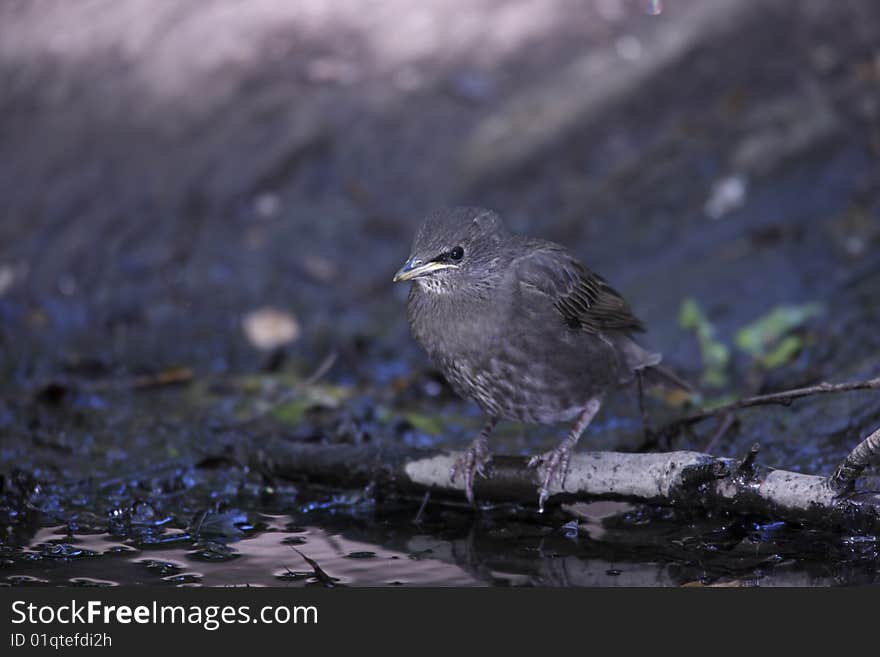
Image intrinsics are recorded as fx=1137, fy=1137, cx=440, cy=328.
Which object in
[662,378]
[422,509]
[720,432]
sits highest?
[662,378]

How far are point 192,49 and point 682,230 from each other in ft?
14.7

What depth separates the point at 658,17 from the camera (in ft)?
30.8

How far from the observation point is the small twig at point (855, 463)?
423cm

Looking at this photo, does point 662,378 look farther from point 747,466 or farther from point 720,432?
point 747,466

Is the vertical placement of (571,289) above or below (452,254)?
below

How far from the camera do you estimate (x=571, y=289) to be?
227 inches

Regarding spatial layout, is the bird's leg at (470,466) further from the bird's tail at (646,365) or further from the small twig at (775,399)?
Answer: the bird's tail at (646,365)

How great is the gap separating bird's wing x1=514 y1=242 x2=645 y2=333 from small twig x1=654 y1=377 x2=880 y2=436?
65 cm

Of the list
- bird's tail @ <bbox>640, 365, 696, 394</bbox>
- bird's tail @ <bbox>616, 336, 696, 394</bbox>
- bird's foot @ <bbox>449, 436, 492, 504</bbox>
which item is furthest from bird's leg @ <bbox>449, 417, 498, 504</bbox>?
bird's tail @ <bbox>640, 365, 696, 394</bbox>

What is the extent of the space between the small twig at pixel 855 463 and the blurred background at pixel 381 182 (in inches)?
91.1

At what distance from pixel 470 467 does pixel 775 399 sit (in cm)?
145

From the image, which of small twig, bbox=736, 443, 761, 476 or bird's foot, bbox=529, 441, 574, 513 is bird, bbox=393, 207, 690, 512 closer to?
bird's foot, bbox=529, 441, 574, 513

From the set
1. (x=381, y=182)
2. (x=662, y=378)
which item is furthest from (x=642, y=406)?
(x=381, y=182)

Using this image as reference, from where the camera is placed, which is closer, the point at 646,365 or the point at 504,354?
the point at 504,354
